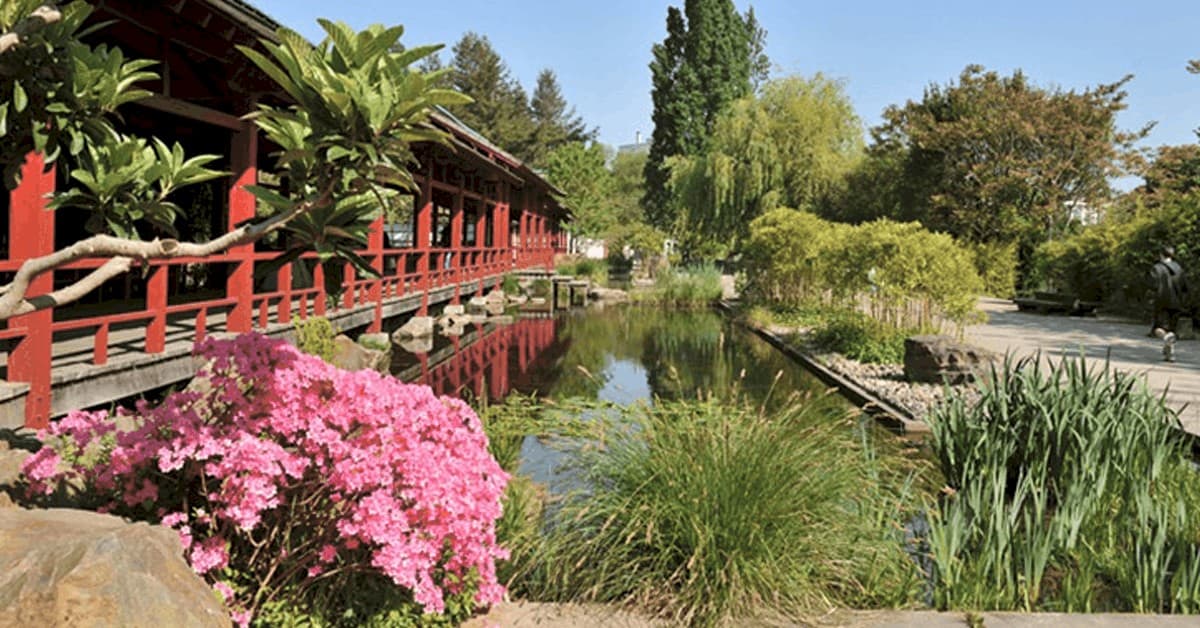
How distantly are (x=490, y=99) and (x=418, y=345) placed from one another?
48.2 meters

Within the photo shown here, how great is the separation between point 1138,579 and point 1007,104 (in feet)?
94.3

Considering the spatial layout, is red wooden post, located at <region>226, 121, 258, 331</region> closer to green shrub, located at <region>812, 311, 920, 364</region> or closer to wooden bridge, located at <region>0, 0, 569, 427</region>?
wooden bridge, located at <region>0, 0, 569, 427</region>

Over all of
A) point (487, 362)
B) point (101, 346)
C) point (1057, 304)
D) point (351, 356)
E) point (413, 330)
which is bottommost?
point (487, 362)

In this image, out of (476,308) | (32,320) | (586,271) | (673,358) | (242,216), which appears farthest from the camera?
(586,271)

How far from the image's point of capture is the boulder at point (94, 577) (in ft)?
7.30

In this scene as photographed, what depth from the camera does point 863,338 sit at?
13.8 m

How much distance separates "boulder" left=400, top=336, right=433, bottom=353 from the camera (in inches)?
573

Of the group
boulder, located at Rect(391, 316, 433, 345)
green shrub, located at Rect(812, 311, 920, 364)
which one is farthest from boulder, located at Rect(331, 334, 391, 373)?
green shrub, located at Rect(812, 311, 920, 364)

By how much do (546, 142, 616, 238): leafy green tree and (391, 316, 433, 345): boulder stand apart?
34.5 m

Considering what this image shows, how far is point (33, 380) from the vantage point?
18.9 feet

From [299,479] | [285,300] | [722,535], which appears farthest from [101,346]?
[722,535]

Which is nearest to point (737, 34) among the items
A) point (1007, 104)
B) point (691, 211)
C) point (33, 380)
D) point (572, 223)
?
point (572, 223)

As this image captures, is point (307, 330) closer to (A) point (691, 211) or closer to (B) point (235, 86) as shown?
(B) point (235, 86)

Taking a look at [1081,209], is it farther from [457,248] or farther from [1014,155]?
[457,248]
